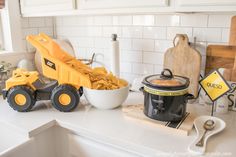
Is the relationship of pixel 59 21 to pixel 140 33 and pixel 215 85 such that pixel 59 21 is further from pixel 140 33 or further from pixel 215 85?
pixel 215 85

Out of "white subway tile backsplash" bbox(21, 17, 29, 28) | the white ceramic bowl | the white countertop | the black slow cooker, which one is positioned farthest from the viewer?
"white subway tile backsplash" bbox(21, 17, 29, 28)

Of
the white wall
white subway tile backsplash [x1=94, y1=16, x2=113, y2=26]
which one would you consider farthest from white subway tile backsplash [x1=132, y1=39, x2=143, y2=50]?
white subway tile backsplash [x1=94, y1=16, x2=113, y2=26]

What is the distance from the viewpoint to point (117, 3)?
3.77 feet

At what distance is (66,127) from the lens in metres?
1.10

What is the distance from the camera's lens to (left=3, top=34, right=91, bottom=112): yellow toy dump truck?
1174 mm

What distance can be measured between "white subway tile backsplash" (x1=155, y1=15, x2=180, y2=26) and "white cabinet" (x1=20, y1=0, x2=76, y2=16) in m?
0.50

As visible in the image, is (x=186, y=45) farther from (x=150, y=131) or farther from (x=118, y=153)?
(x=118, y=153)

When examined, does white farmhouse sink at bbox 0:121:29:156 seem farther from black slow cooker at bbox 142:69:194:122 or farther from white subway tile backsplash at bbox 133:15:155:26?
white subway tile backsplash at bbox 133:15:155:26

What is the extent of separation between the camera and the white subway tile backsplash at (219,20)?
121cm

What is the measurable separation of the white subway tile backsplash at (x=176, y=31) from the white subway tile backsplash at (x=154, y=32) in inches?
1.2

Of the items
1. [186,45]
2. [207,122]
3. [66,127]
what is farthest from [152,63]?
[66,127]

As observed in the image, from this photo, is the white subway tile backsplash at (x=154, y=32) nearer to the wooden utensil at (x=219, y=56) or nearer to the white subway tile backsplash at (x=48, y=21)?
the wooden utensil at (x=219, y=56)

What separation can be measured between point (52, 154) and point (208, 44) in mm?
996

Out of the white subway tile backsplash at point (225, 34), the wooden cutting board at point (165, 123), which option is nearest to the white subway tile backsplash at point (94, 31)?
the wooden cutting board at point (165, 123)
